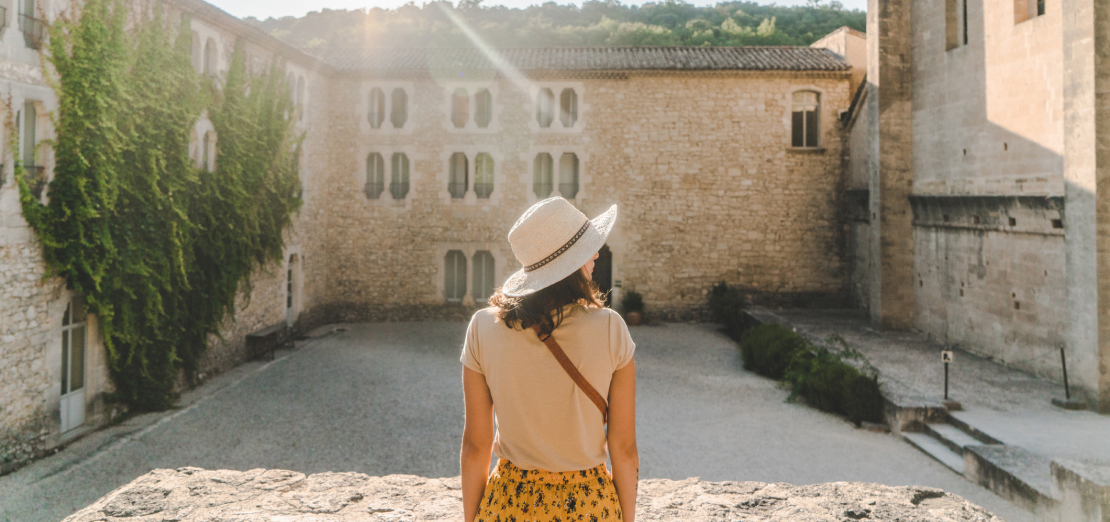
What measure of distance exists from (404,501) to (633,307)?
43.1 ft

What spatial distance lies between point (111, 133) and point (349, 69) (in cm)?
867

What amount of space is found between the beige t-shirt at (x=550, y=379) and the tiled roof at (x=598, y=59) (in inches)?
585

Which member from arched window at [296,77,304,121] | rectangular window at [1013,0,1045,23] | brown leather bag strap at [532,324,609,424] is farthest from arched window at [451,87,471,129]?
brown leather bag strap at [532,324,609,424]

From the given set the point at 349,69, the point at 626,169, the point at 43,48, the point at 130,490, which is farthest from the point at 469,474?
the point at 349,69

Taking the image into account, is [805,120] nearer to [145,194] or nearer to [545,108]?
[545,108]

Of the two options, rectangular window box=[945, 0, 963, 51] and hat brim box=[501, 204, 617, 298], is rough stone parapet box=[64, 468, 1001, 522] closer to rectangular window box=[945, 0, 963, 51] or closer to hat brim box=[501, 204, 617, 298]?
hat brim box=[501, 204, 617, 298]

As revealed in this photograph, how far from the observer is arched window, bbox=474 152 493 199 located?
16281mm

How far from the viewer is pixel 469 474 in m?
1.80

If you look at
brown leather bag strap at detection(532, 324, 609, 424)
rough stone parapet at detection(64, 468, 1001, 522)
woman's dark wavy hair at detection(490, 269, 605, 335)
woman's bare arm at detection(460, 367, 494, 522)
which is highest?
woman's dark wavy hair at detection(490, 269, 605, 335)

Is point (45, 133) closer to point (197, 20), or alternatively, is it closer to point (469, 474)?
point (197, 20)

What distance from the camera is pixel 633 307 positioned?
1589cm

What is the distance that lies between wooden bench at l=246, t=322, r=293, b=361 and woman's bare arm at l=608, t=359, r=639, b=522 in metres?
11.8

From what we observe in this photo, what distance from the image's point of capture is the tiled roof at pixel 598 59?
15734 millimetres

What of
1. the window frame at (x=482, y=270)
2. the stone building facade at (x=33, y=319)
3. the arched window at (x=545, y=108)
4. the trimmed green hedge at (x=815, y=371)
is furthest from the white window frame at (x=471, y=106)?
the stone building facade at (x=33, y=319)
